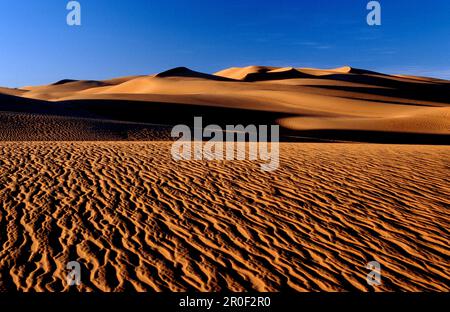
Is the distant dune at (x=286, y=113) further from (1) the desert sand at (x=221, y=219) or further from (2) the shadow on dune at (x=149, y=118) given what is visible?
(1) the desert sand at (x=221, y=219)

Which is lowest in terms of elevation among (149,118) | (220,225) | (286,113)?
(220,225)

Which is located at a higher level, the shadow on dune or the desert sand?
the shadow on dune

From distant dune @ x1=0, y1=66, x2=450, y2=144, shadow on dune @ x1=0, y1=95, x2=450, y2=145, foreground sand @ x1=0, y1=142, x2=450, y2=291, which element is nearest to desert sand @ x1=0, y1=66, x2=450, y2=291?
foreground sand @ x1=0, y1=142, x2=450, y2=291

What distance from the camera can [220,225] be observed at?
719 centimetres

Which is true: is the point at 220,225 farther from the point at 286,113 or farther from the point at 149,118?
the point at 286,113

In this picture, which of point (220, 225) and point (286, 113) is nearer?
point (220, 225)

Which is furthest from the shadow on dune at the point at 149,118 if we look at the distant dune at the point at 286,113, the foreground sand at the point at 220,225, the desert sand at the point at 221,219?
the foreground sand at the point at 220,225

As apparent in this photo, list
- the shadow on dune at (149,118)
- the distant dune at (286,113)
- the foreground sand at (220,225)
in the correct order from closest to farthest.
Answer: the foreground sand at (220,225) < the shadow on dune at (149,118) < the distant dune at (286,113)

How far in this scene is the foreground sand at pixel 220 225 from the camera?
18.2 ft

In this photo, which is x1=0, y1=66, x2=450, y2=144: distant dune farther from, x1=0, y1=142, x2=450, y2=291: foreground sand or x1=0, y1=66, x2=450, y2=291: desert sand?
x1=0, y1=142, x2=450, y2=291: foreground sand

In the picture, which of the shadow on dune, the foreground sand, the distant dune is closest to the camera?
the foreground sand

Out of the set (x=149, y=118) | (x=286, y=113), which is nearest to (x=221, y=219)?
(x=149, y=118)

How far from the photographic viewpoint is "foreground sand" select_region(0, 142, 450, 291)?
5551 millimetres
